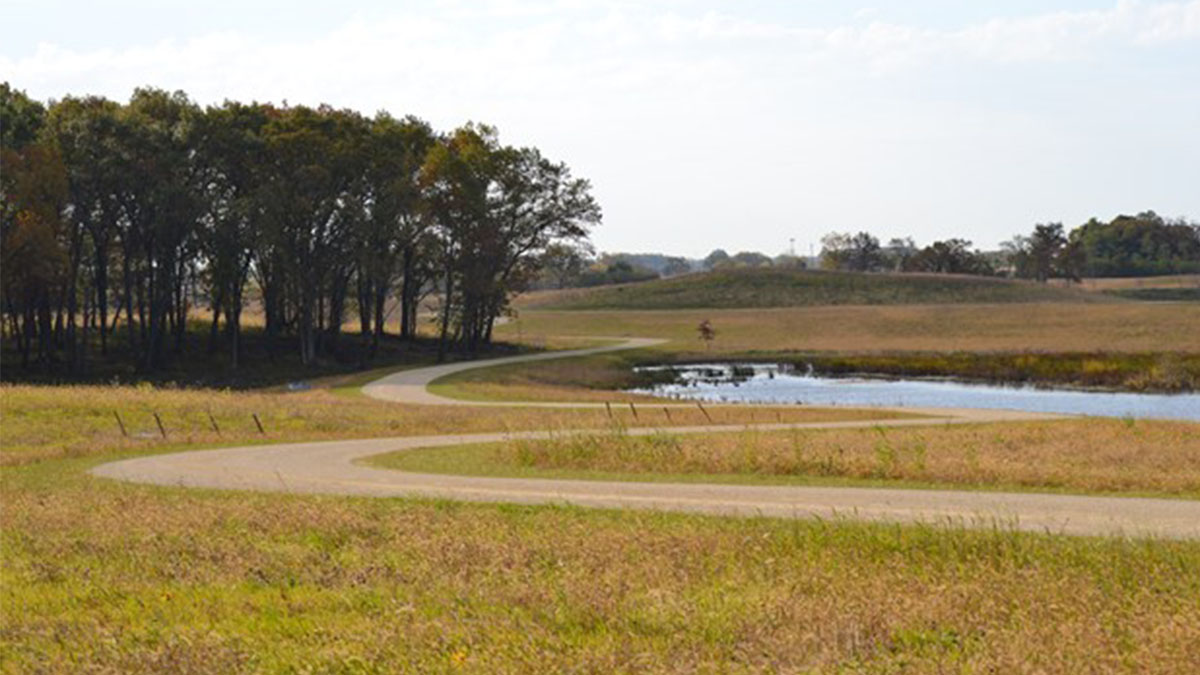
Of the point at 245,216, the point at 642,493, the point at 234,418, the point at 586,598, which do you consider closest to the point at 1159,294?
the point at 245,216

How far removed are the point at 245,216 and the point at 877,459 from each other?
53.1m

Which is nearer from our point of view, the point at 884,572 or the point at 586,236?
the point at 884,572

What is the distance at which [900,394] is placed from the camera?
6062cm

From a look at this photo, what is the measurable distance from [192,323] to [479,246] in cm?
2196

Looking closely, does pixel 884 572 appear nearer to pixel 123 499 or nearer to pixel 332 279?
pixel 123 499

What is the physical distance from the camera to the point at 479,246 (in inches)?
3302

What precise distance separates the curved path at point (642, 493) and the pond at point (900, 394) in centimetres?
2418

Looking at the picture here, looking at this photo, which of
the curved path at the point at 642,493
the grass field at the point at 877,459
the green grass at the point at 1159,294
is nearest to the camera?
the curved path at the point at 642,493

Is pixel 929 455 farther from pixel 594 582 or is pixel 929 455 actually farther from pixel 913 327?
pixel 913 327

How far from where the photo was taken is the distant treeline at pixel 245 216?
64500 mm

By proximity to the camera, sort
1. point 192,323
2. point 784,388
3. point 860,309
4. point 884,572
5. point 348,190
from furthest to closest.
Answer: point 860,309 → point 192,323 → point 348,190 → point 784,388 → point 884,572

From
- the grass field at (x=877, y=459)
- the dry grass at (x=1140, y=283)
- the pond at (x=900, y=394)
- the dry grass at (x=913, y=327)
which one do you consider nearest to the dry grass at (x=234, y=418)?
the grass field at (x=877, y=459)

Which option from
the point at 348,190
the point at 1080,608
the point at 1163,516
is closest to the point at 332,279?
the point at 348,190

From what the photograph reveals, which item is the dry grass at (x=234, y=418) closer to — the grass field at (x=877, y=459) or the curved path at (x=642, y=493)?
the curved path at (x=642, y=493)
